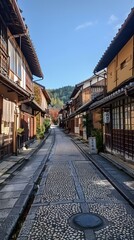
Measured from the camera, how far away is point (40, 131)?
101ft

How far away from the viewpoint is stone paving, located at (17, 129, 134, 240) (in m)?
4.38

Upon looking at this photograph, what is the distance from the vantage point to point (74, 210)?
5.57 metres

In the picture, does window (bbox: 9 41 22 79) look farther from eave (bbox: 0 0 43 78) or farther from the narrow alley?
the narrow alley

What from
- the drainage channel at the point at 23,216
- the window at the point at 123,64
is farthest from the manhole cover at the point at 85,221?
the window at the point at 123,64

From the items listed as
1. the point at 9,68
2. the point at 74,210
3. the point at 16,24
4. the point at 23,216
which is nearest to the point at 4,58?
the point at 9,68

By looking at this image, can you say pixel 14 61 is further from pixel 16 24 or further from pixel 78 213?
pixel 78 213

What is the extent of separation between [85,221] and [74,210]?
2.18ft

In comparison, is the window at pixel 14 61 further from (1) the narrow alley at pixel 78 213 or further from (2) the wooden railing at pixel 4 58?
(1) the narrow alley at pixel 78 213

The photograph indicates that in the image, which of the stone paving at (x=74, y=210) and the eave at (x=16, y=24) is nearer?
the stone paving at (x=74, y=210)

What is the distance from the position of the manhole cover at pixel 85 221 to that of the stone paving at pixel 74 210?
8 cm

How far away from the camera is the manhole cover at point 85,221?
15.5 feet

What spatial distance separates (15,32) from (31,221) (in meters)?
12.7

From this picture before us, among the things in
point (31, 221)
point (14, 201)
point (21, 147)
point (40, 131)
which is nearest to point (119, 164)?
point (14, 201)

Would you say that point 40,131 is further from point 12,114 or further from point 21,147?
point 12,114
